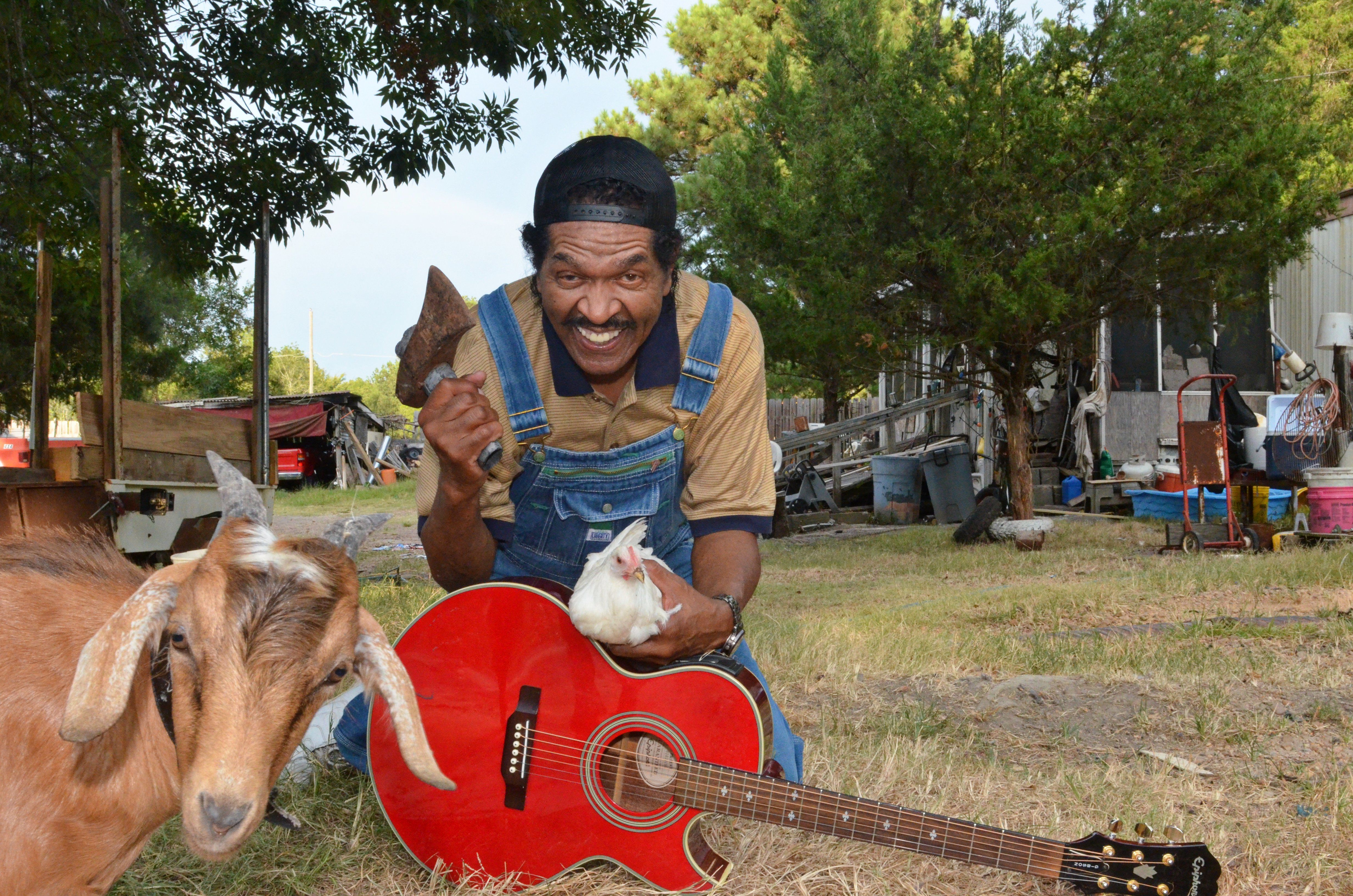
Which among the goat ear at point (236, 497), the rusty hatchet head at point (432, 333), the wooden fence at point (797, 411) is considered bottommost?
the goat ear at point (236, 497)

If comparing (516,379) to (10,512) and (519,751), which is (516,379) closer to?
(519,751)

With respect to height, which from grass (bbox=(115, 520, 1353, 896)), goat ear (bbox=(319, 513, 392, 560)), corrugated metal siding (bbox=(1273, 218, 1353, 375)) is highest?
corrugated metal siding (bbox=(1273, 218, 1353, 375))

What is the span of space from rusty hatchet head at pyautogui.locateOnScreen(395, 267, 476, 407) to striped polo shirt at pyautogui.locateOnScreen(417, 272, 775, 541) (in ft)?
0.77

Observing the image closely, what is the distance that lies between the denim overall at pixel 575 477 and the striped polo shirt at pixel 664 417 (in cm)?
5

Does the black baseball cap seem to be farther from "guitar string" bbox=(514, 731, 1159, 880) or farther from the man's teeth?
"guitar string" bbox=(514, 731, 1159, 880)

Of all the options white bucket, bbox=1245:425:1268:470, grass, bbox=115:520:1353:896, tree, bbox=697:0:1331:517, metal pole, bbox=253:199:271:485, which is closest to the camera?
grass, bbox=115:520:1353:896

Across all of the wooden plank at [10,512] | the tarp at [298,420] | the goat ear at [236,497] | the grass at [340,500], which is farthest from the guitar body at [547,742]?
the tarp at [298,420]

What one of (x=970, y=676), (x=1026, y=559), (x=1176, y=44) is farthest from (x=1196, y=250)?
(x=970, y=676)

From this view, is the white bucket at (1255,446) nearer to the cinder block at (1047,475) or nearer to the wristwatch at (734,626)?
the cinder block at (1047,475)

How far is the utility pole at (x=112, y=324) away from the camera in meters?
6.48

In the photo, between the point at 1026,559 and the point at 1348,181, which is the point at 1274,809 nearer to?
the point at 1026,559

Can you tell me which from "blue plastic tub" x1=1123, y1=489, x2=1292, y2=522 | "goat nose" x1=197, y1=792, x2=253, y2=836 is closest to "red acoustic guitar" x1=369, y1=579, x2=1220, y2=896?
"goat nose" x1=197, y1=792, x2=253, y2=836

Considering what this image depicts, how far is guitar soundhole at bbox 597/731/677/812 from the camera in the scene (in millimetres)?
2686

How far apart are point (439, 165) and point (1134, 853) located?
7.56m
